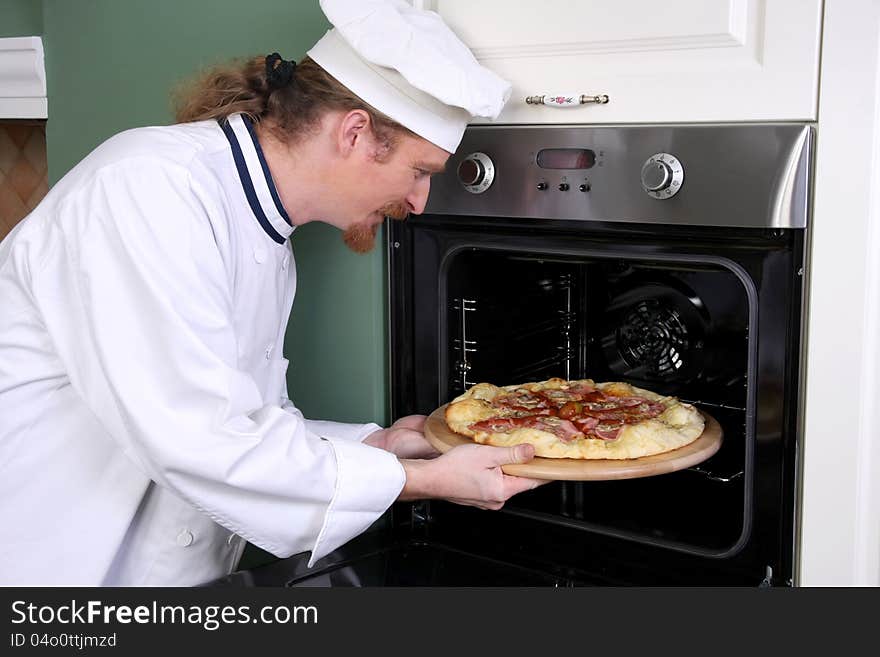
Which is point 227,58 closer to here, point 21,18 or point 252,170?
point 252,170

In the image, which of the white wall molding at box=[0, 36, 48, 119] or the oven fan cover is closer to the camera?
the oven fan cover

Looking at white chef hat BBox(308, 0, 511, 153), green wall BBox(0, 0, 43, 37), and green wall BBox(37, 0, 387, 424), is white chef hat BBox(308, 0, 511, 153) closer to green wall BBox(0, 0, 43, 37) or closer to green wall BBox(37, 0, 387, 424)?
green wall BBox(37, 0, 387, 424)

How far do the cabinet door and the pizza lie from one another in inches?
16.3

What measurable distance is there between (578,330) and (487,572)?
478 millimetres

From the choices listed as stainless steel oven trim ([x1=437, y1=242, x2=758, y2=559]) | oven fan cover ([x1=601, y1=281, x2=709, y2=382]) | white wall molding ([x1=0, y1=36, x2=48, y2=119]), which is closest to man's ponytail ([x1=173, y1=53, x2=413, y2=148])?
stainless steel oven trim ([x1=437, y1=242, x2=758, y2=559])

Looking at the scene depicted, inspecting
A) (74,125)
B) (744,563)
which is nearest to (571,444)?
(744,563)

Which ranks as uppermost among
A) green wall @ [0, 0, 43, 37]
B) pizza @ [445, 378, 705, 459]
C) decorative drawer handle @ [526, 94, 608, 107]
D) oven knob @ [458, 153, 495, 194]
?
green wall @ [0, 0, 43, 37]

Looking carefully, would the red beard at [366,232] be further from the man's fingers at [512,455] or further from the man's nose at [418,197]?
the man's fingers at [512,455]

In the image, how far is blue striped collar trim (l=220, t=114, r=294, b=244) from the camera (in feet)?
4.61

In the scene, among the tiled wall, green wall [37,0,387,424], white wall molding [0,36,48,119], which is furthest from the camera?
the tiled wall

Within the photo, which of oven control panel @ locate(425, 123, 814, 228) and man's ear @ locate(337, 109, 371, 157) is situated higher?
man's ear @ locate(337, 109, 371, 157)

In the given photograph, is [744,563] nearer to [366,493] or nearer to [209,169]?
[366,493]

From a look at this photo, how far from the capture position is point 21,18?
208 centimetres

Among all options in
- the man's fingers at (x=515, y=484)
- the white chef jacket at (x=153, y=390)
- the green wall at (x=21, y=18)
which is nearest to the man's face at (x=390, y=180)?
the white chef jacket at (x=153, y=390)
